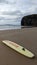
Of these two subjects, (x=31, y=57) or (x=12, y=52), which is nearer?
(x=31, y=57)

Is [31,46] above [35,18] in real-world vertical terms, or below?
above

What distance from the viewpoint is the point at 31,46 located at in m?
1.30

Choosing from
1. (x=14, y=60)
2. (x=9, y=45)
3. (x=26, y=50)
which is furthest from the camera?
(x=9, y=45)

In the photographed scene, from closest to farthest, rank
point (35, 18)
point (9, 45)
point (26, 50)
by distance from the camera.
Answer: point (26, 50) → point (9, 45) → point (35, 18)

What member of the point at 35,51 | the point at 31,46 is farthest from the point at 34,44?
the point at 35,51

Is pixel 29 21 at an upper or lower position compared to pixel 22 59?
lower

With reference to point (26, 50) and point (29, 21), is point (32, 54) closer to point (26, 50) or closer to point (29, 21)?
point (26, 50)

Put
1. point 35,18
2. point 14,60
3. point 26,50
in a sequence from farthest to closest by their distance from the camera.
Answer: point 35,18, point 26,50, point 14,60

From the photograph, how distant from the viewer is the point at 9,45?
1.27m

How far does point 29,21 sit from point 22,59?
3.30m

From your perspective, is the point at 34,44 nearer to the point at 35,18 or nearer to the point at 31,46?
the point at 31,46

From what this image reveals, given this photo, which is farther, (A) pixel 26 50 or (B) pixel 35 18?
(B) pixel 35 18

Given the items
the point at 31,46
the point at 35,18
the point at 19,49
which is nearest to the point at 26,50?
the point at 19,49

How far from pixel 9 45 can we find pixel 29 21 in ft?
10.2
